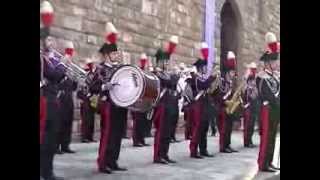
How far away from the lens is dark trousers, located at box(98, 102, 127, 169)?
429cm

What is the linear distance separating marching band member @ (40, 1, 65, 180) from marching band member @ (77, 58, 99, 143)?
0.16 metres

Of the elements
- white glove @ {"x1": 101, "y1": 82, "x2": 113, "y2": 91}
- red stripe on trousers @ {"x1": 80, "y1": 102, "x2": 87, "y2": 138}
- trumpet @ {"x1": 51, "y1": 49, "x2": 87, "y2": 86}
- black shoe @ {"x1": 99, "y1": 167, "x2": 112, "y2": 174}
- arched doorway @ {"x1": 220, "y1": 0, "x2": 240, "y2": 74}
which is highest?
A: arched doorway @ {"x1": 220, "y1": 0, "x2": 240, "y2": 74}

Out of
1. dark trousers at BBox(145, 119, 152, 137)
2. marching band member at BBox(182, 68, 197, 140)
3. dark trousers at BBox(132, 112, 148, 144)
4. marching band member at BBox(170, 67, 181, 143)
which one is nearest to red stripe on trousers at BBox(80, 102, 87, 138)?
dark trousers at BBox(132, 112, 148, 144)

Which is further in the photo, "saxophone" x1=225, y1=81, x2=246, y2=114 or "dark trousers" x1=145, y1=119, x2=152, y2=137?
"saxophone" x1=225, y1=81, x2=246, y2=114

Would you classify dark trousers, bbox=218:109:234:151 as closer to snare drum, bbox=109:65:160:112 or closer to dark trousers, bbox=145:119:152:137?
dark trousers, bbox=145:119:152:137

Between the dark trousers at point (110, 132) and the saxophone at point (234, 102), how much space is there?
1010 millimetres

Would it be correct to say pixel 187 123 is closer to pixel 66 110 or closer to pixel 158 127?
pixel 158 127

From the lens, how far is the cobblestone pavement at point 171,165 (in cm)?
415

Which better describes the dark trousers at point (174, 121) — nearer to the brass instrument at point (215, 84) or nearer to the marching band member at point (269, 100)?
the brass instrument at point (215, 84)

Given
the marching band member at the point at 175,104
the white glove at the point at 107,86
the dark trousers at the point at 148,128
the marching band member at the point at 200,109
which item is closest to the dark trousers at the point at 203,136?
the marching band member at the point at 200,109
